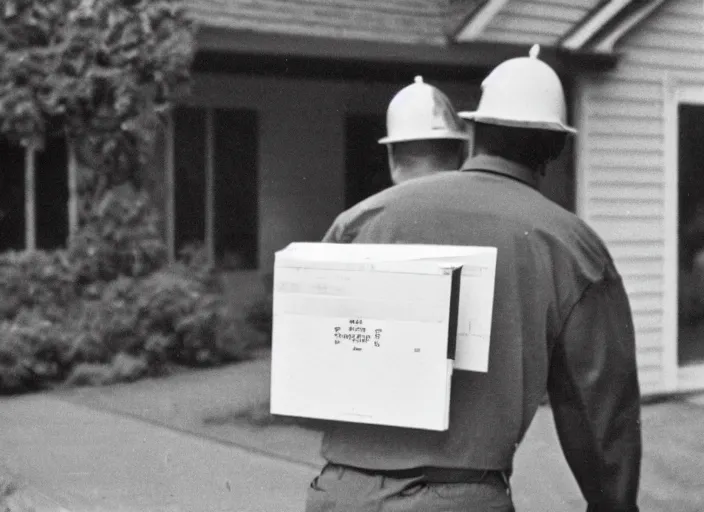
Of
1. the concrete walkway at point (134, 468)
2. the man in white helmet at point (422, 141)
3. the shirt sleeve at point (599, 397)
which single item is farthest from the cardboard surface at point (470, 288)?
the concrete walkway at point (134, 468)

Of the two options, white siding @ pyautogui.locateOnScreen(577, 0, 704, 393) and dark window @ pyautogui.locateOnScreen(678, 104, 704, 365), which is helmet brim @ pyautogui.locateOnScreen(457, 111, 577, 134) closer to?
white siding @ pyautogui.locateOnScreen(577, 0, 704, 393)

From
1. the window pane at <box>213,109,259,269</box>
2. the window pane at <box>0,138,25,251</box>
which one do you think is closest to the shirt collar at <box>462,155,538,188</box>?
the window pane at <box>0,138,25,251</box>

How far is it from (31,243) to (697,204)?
570cm

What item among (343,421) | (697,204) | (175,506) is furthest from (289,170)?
(343,421)

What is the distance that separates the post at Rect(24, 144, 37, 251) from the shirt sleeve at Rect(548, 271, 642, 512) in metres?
8.54

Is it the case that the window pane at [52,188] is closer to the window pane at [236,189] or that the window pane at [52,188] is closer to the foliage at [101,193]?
the foliage at [101,193]

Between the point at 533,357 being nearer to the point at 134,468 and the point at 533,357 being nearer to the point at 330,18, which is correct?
the point at 134,468

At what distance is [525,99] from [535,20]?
680 centimetres

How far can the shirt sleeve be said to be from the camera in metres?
2.33

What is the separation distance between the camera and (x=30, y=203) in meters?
10.3

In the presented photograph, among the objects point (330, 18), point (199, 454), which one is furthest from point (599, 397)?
point (330, 18)

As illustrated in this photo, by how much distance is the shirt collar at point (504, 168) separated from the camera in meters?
2.44

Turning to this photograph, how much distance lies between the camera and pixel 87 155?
995 centimetres

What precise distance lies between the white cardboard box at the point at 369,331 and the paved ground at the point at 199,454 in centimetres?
342
